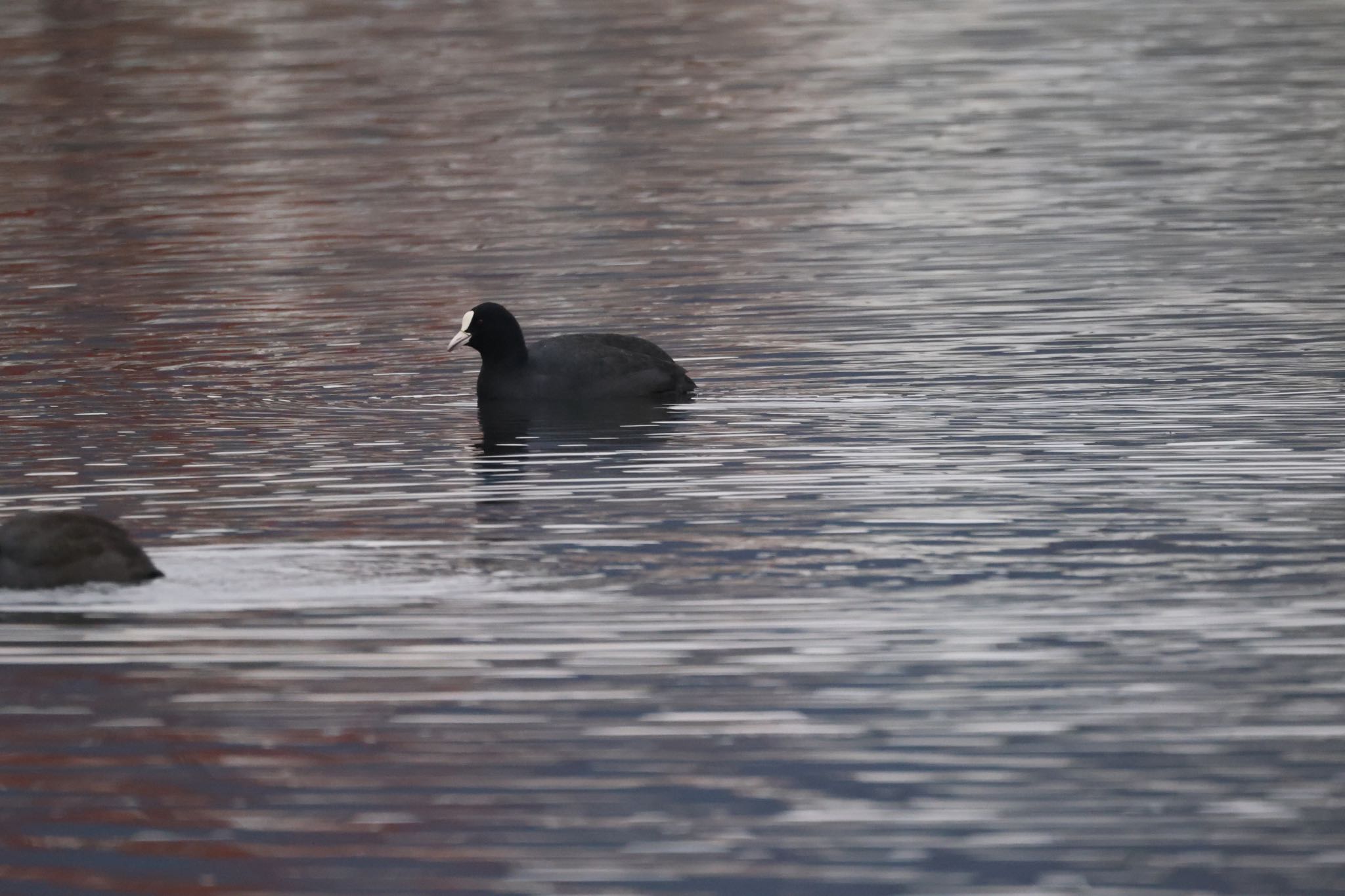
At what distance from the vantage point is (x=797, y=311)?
22.1 metres

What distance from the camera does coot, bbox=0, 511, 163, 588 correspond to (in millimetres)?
12531

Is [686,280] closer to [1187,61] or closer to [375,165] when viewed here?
[375,165]

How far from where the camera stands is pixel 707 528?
13836mm

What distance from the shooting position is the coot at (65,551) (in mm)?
12531

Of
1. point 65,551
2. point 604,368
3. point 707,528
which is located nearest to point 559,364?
point 604,368

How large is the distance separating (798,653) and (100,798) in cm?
311

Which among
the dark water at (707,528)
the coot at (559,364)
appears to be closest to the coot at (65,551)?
the dark water at (707,528)

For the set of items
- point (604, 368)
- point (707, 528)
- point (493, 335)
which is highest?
point (493, 335)

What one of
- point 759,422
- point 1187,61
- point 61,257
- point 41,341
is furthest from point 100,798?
point 1187,61

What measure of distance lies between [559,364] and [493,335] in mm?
531

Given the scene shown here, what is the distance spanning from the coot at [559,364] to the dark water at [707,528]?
1.14 ft

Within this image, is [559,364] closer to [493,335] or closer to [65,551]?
[493,335]

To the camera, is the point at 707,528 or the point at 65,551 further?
the point at 707,528

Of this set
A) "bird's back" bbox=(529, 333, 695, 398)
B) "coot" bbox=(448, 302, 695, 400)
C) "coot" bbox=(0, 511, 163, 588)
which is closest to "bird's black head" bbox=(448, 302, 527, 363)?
"coot" bbox=(448, 302, 695, 400)
